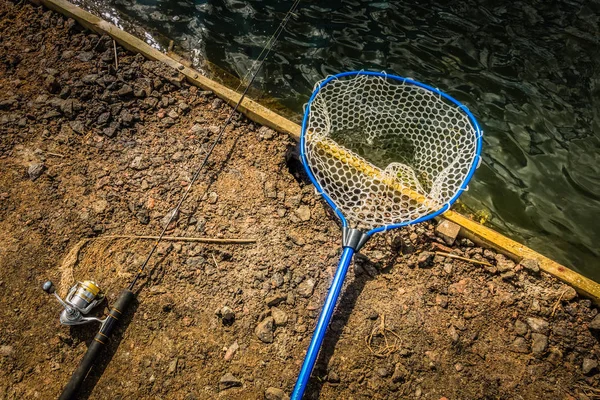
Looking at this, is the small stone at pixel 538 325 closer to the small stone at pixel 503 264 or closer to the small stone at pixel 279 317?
the small stone at pixel 503 264

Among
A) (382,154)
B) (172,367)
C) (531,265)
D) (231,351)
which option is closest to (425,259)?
(531,265)

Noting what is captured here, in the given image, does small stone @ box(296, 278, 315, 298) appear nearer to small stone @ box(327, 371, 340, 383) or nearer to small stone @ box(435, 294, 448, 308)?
small stone @ box(327, 371, 340, 383)

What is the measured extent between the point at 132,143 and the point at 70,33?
1.81 metres

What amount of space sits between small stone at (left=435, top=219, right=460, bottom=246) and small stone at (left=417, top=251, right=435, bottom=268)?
0.16 meters

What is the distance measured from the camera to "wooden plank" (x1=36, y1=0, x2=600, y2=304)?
278 centimetres

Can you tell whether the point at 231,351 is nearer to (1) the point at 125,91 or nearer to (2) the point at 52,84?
(1) the point at 125,91

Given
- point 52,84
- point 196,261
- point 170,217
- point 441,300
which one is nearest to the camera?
point 441,300

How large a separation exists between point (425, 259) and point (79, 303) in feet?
7.89

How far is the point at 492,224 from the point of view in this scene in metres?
3.46

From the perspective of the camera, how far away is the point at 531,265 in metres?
2.81

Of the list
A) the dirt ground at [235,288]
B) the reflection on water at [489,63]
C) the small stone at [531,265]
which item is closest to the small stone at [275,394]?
the dirt ground at [235,288]

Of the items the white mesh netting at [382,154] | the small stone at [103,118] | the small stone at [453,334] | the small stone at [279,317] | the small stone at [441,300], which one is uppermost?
the white mesh netting at [382,154]

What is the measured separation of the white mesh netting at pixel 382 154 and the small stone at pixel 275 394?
1188 millimetres

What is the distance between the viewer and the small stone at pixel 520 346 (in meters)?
2.66
